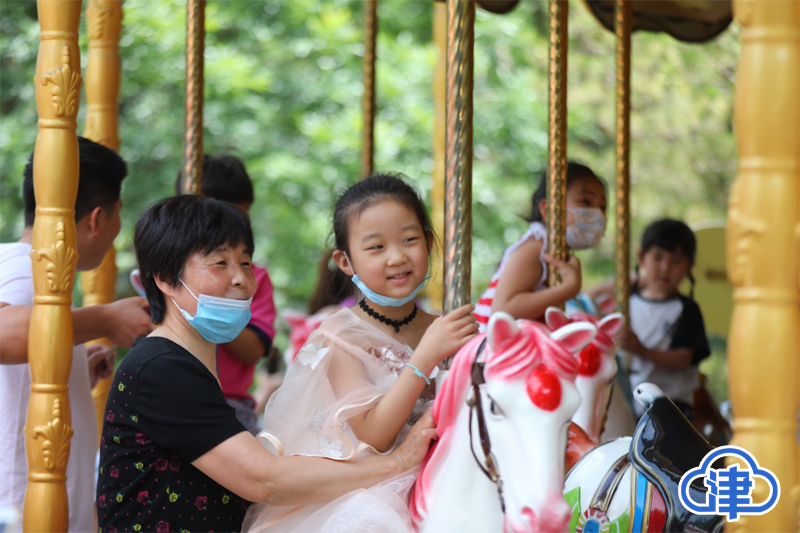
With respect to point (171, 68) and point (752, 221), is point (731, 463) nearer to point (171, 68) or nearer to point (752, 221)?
point (752, 221)

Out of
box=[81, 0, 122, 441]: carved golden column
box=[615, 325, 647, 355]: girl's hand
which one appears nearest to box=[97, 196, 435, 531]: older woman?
box=[81, 0, 122, 441]: carved golden column

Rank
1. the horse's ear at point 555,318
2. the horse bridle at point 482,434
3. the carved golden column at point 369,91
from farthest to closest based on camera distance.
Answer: the carved golden column at point 369,91 < the horse's ear at point 555,318 < the horse bridle at point 482,434

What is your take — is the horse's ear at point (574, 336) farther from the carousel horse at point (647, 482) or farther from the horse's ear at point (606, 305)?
the horse's ear at point (606, 305)

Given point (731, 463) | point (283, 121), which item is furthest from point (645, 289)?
point (283, 121)

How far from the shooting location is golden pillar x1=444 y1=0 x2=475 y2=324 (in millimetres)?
2359

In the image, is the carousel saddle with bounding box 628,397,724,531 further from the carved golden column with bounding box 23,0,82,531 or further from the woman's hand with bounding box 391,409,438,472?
the carved golden column with bounding box 23,0,82,531

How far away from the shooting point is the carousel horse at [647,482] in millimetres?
2420

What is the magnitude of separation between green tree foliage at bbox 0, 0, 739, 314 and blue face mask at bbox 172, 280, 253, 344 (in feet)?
25.4

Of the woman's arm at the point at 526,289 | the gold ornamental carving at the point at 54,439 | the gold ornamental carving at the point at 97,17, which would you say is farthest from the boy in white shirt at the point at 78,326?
the woman's arm at the point at 526,289

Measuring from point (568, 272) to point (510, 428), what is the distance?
1.97 metres

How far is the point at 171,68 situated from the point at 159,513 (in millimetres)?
8668

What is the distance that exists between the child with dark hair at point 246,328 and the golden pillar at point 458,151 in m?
1.50

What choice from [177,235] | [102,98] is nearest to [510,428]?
[177,235]

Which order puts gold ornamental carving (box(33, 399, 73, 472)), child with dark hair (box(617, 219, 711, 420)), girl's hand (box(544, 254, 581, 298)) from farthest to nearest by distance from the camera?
child with dark hair (box(617, 219, 711, 420)) → girl's hand (box(544, 254, 581, 298)) → gold ornamental carving (box(33, 399, 73, 472))
